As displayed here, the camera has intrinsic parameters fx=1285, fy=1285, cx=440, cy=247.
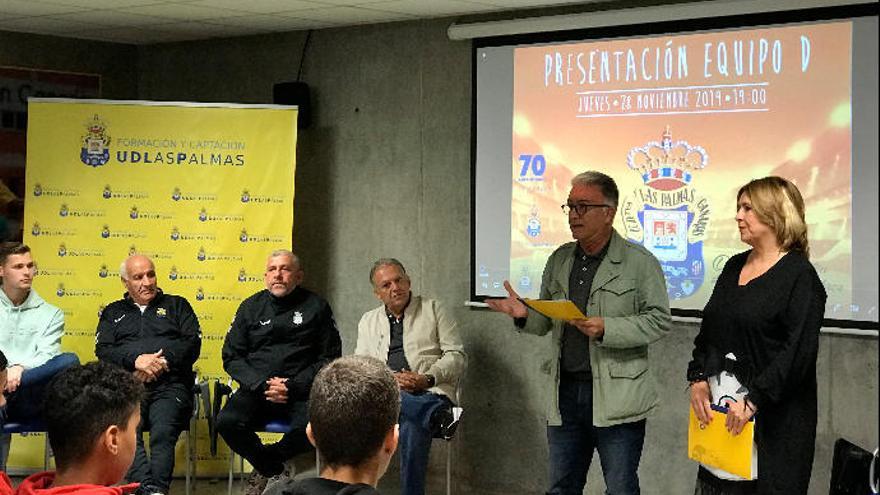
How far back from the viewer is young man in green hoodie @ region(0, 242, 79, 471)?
6.68m

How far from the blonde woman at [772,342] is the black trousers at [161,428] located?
327 cm

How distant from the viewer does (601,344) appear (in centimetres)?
492

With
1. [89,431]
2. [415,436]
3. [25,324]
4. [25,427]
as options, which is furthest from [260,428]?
[89,431]

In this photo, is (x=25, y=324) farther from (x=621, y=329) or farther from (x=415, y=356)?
(x=621, y=329)

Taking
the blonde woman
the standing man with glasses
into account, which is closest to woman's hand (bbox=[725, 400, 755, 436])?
the blonde woman

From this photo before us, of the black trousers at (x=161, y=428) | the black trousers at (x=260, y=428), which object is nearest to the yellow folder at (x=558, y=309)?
the black trousers at (x=260, y=428)

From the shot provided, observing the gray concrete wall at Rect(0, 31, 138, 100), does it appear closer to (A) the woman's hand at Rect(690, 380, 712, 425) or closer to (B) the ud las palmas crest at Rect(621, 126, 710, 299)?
(B) the ud las palmas crest at Rect(621, 126, 710, 299)

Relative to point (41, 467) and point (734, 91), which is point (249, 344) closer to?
point (41, 467)

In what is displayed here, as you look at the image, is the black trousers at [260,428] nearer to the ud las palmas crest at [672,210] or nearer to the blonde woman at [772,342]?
the ud las palmas crest at [672,210]

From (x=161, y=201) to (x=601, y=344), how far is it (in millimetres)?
3546

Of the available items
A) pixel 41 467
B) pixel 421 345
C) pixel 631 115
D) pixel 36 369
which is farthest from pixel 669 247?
pixel 41 467

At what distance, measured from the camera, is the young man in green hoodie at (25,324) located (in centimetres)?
668

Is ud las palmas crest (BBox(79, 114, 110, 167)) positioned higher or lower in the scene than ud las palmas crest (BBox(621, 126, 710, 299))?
higher

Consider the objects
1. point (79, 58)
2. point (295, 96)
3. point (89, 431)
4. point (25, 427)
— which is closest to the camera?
point (89, 431)
